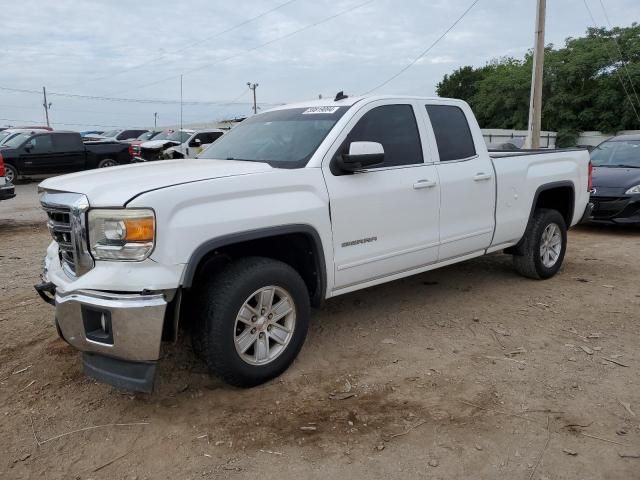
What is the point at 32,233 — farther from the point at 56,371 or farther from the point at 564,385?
the point at 564,385

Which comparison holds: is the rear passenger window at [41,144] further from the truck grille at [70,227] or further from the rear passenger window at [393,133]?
the rear passenger window at [393,133]

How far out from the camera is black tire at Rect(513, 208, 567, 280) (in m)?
5.88

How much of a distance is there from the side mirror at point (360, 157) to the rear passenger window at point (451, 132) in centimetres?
110

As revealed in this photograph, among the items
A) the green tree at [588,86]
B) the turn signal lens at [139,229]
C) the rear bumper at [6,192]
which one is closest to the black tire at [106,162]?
the rear bumper at [6,192]

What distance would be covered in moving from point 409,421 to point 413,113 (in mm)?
2535

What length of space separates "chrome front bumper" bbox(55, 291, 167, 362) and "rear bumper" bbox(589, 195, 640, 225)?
7.89 meters

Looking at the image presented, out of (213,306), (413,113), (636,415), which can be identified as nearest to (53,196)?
(213,306)

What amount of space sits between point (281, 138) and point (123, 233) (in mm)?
1665

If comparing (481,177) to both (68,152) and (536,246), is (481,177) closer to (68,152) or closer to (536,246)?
(536,246)

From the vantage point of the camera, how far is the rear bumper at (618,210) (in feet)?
28.6

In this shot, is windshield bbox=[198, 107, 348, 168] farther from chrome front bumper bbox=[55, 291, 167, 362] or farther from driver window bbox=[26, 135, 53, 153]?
driver window bbox=[26, 135, 53, 153]

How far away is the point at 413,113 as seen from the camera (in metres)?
4.72

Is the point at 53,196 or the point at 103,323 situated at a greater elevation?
the point at 53,196

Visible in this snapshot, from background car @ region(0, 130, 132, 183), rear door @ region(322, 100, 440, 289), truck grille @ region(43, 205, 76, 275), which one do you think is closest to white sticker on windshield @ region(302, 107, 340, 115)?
rear door @ region(322, 100, 440, 289)
